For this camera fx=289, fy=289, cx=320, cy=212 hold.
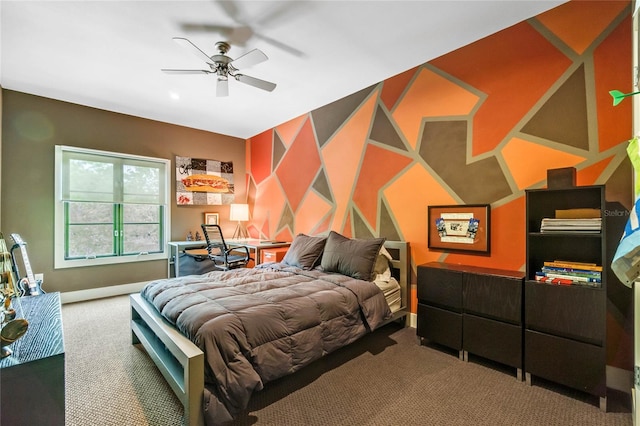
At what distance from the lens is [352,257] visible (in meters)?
2.97

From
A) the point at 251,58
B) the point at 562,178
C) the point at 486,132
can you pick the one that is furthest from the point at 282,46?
the point at 562,178

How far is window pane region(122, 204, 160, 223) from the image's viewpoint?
4.59m

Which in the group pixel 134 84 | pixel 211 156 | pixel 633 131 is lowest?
pixel 633 131

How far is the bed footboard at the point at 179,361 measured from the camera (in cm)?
153

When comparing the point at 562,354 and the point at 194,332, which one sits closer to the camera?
the point at 194,332

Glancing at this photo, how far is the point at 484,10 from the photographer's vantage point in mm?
2383

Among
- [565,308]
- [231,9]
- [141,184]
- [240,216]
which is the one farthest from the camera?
[240,216]

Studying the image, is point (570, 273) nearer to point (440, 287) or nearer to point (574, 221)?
point (574, 221)

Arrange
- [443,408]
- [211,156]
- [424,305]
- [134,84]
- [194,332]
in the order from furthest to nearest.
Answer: [211,156] → [134,84] → [424,305] → [443,408] → [194,332]

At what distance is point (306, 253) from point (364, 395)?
1.67 metres

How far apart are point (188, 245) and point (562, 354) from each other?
4677mm

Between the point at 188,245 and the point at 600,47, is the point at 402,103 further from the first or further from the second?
the point at 188,245

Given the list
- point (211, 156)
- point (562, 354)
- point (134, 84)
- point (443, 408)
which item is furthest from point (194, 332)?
point (211, 156)

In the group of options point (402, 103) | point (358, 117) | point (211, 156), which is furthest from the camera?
point (211, 156)
